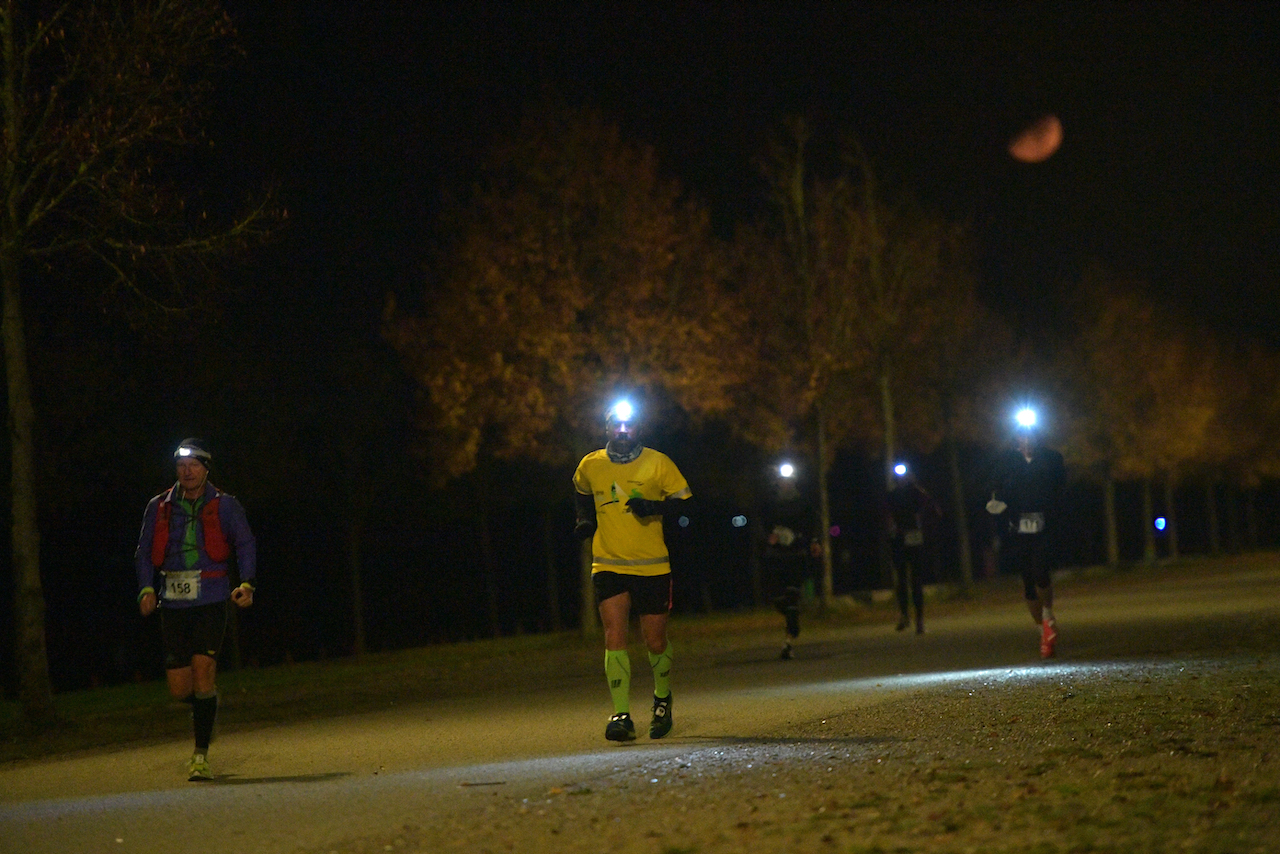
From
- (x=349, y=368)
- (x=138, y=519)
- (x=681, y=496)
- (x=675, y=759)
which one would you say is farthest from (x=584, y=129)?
(x=675, y=759)

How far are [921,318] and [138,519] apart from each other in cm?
1819

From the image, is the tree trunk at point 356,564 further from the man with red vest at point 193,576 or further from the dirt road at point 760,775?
the man with red vest at point 193,576

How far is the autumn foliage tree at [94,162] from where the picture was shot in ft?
53.7

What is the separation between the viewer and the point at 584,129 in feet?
94.0

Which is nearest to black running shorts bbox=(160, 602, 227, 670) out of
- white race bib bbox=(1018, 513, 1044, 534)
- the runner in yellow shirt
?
the runner in yellow shirt

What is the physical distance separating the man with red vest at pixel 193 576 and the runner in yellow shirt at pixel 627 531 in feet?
7.70

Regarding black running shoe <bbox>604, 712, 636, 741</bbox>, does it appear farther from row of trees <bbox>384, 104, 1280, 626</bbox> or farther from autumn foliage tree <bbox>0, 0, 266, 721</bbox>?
row of trees <bbox>384, 104, 1280, 626</bbox>

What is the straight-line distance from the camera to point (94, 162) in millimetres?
16656

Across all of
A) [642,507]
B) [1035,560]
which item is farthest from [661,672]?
[1035,560]

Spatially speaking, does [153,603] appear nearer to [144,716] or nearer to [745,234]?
[144,716]

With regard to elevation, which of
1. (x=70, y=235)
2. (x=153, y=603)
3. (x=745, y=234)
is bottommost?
(x=153, y=603)

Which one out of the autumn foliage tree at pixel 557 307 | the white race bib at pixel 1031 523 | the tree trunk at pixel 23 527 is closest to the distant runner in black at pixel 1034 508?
the white race bib at pixel 1031 523

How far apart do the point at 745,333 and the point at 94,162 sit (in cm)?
1843

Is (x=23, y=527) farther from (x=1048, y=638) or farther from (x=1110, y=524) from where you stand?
(x=1110, y=524)
